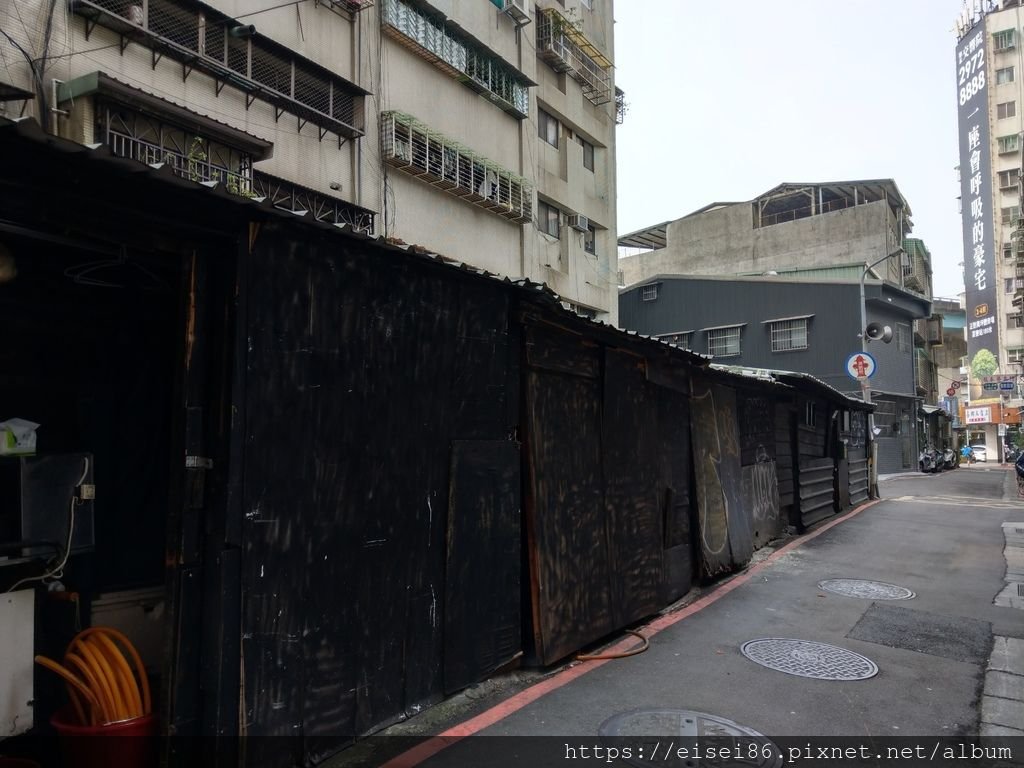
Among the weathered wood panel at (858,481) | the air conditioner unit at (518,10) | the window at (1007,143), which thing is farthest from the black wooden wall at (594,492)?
the window at (1007,143)

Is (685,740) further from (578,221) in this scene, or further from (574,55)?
(574,55)

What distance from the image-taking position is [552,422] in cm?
579

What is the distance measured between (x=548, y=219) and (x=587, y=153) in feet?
12.9

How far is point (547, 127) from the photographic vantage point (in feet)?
66.1

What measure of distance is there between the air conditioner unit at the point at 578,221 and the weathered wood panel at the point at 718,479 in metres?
12.1

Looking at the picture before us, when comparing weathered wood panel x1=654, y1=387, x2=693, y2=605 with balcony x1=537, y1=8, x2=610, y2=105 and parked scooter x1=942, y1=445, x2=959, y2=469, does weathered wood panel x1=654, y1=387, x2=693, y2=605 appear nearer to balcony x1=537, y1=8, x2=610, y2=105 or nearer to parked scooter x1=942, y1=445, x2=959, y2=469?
balcony x1=537, y1=8, x2=610, y2=105

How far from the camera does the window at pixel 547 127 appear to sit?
19.8 metres

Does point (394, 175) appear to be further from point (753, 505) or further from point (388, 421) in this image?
point (388, 421)

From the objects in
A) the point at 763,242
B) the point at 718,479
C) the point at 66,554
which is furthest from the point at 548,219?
the point at 763,242

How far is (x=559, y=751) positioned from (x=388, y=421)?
2.26 m

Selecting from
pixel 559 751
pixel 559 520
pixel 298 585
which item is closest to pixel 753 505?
pixel 559 520

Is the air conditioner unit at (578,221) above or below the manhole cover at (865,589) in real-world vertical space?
above

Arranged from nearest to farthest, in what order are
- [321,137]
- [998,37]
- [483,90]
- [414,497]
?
[414,497]
[321,137]
[483,90]
[998,37]

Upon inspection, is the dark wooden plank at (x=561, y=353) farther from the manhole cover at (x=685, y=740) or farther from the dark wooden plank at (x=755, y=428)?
the dark wooden plank at (x=755, y=428)
